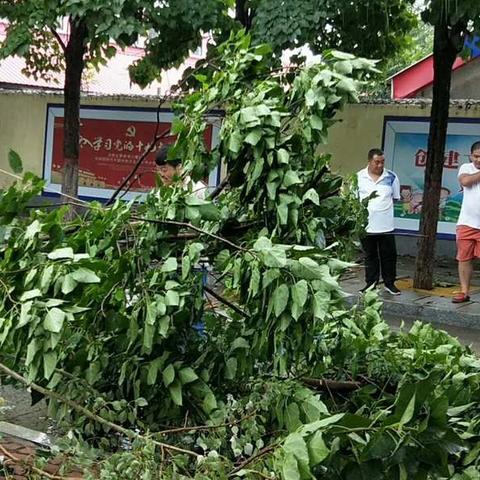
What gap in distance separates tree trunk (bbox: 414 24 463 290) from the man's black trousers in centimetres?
38

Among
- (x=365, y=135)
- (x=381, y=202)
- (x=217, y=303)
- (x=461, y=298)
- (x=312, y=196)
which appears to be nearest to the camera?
(x=312, y=196)

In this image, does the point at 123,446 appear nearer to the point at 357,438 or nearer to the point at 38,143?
the point at 357,438

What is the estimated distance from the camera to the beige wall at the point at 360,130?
471 inches

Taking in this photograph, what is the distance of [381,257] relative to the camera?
30.3 feet

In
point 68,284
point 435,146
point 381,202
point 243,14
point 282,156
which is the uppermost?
point 243,14

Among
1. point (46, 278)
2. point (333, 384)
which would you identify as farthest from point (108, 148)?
point (46, 278)

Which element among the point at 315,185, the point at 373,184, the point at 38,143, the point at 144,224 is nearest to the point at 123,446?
the point at 144,224

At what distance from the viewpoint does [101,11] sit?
7504mm

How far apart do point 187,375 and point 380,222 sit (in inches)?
249

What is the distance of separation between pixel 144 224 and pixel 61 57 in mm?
9906

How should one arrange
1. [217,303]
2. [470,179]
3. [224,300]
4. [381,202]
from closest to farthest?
1. [224,300]
2. [217,303]
3. [470,179]
4. [381,202]

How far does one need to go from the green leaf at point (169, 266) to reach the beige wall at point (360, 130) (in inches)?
362

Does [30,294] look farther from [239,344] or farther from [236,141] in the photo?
[236,141]

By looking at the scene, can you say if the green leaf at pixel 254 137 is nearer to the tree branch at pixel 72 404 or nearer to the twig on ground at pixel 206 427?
the twig on ground at pixel 206 427
